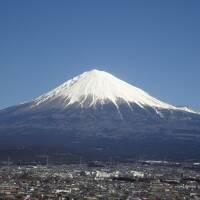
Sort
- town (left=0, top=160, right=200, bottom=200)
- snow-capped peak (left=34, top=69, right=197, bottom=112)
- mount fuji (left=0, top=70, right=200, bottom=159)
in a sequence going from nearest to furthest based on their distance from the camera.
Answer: town (left=0, top=160, right=200, bottom=200), mount fuji (left=0, top=70, right=200, bottom=159), snow-capped peak (left=34, top=69, right=197, bottom=112)

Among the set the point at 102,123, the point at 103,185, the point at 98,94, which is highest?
the point at 98,94

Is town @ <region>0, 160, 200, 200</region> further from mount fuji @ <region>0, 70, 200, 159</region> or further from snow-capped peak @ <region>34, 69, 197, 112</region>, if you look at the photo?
snow-capped peak @ <region>34, 69, 197, 112</region>

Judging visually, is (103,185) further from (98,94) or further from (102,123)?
(98,94)

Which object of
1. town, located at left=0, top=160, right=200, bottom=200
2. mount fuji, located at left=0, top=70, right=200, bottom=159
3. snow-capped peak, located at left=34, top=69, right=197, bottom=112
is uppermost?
snow-capped peak, located at left=34, top=69, right=197, bottom=112

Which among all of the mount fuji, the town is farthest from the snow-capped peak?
the town

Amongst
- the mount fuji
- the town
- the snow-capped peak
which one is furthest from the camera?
the snow-capped peak

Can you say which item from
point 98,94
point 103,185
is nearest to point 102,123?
point 98,94

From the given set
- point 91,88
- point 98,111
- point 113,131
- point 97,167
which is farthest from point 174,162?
point 91,88

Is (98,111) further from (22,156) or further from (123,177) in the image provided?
(123,177)

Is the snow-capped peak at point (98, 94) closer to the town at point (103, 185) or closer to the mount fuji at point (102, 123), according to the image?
the mount fuji at point (102, 123)
